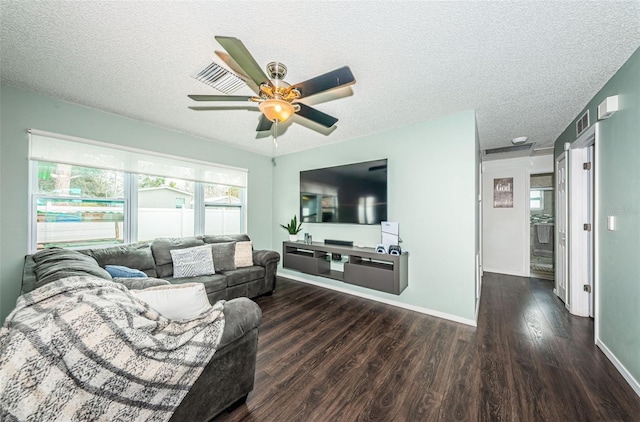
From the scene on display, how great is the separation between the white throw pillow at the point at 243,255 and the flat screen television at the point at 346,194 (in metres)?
1.11

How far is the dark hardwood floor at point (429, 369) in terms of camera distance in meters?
1.43

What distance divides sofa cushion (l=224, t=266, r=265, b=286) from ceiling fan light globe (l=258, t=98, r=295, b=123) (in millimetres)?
2209

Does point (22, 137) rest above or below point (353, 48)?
below

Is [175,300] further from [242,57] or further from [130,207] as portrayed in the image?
[130,207]

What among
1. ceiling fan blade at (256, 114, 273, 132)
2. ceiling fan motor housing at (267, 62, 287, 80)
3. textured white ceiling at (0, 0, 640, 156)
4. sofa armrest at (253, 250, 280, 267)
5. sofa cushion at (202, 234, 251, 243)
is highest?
textured white ceiling at (0, 0, 640, 156)

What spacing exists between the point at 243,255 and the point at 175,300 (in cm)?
208

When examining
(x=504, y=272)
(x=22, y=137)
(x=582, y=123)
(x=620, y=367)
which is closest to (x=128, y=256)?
(x=22, y=137)

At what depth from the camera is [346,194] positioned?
137 inches

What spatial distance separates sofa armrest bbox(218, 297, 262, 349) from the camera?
1.29 meters

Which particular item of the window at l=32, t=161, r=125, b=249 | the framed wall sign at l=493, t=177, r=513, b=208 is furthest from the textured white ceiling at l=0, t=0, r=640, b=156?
the framed wall sign at l=493, t=177, r=513, b=208

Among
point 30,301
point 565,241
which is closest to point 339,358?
point 30,301

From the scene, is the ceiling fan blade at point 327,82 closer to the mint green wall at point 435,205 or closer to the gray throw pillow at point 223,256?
the mint green wall at point 435,205

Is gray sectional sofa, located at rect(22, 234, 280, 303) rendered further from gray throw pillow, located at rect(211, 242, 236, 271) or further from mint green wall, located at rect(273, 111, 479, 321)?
mint green wall, located at rect(273, 111, 479, 321)

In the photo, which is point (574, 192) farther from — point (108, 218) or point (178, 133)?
point (108, 218)
